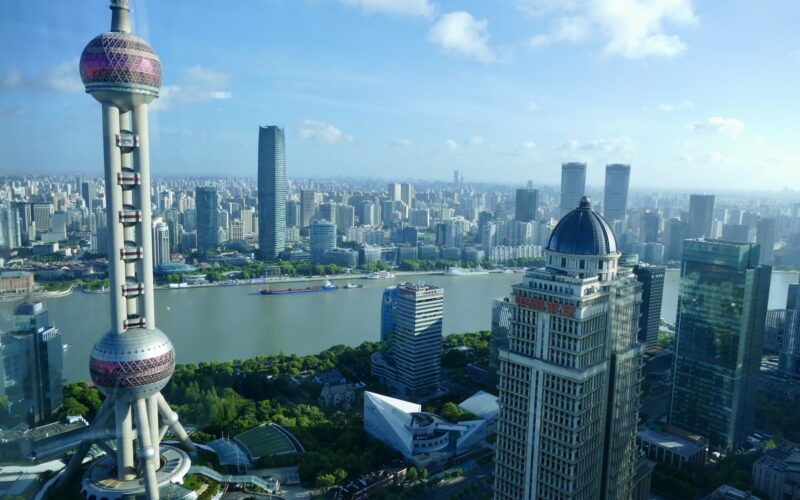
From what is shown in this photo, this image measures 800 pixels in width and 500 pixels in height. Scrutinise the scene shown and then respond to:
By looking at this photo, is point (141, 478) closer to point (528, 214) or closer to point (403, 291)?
point (403, 291)

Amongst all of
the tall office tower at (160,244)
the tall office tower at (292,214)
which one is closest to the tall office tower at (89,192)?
the tall office tower at (160,244)

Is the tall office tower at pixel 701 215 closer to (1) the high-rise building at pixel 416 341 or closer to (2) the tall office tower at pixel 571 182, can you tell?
(2) the tall office tower at pixel 571 182

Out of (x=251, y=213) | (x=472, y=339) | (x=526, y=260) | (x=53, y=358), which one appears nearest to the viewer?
(x=53, y=358)

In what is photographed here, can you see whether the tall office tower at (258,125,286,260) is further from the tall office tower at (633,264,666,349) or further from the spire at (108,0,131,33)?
the spire at (108,0,131,33)

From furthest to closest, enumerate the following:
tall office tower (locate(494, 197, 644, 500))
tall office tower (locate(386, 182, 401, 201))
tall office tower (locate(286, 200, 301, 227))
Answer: tall office tower (locate(386, 182, 401, 201)) → tall office tower (locate(286, 200, 301, 227)) → tall office tower (locate(494, 197, 644, 500))

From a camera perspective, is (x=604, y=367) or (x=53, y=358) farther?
(x=53, y=358)

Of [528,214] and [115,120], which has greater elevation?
[115,120]

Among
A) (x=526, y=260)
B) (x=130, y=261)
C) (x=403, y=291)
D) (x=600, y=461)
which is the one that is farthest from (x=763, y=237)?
(x=130, y=261)

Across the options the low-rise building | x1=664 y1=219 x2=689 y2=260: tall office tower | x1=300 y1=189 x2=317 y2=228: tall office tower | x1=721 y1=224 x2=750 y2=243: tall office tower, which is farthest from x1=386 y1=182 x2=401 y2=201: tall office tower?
the low-rise building
